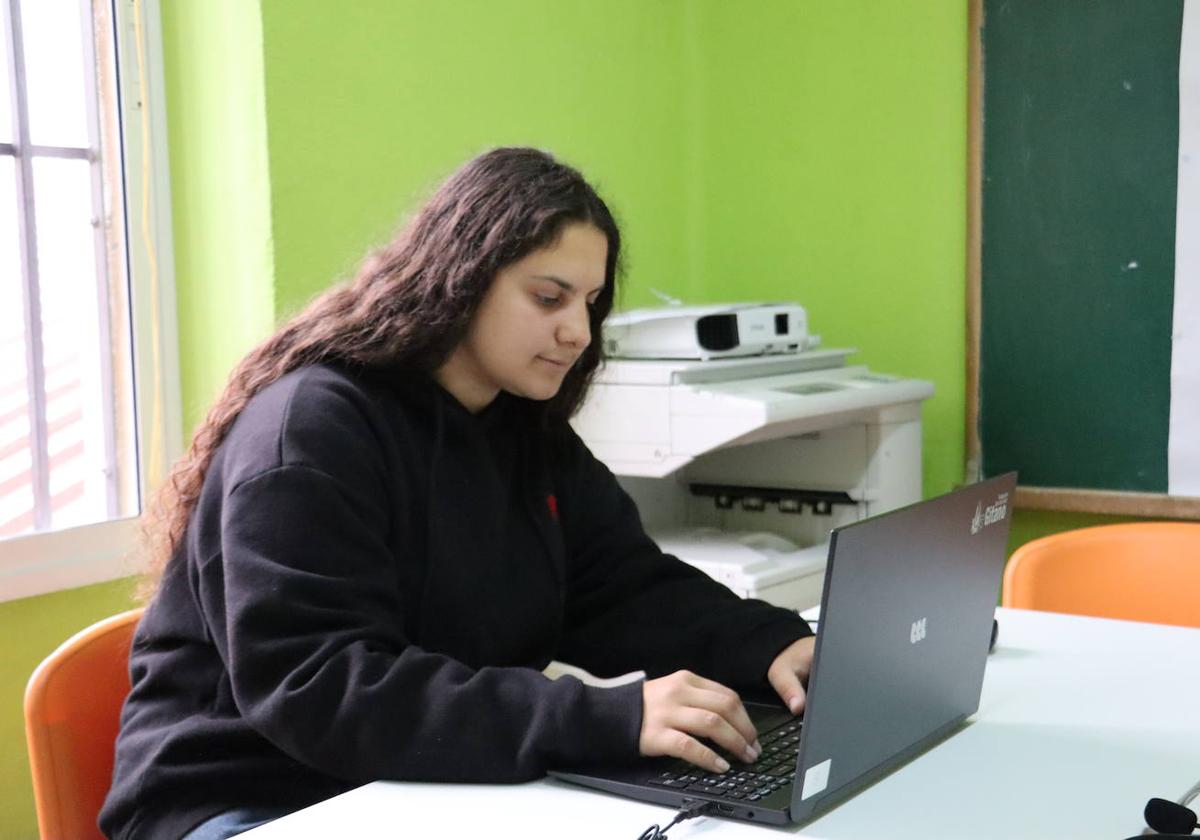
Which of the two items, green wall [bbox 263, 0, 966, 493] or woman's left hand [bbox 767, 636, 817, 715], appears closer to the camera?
woman's left hand [bbox 767, 636, 817, 715]

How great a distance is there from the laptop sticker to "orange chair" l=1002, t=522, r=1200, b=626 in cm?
101

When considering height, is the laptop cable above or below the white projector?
below

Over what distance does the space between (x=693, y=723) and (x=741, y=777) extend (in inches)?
2.3

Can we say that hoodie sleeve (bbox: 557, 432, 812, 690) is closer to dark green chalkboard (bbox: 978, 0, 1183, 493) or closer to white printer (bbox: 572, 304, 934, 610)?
white printer (bbox: 572, 304, 934, 610)

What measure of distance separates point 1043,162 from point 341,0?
1.48m

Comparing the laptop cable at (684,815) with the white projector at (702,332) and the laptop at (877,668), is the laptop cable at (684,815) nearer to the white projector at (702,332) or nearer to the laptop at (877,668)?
the laptop at (877,668)

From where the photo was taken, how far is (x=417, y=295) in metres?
1.36

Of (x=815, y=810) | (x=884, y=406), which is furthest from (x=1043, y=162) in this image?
(x=815, y=810)

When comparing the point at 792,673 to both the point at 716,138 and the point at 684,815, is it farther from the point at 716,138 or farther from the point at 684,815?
the point at 716,138

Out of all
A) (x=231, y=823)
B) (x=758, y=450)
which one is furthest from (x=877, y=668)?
(x=758, y=450)

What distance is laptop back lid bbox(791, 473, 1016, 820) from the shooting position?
0.94m

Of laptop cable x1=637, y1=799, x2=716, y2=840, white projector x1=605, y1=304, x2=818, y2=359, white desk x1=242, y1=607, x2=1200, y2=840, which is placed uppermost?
white projector x1=605, y1=304, x2=818, y2=359

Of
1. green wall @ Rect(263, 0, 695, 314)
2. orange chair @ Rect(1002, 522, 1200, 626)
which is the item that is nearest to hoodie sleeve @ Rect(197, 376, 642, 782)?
green wall @ Rect(263, 0, 695, 314)

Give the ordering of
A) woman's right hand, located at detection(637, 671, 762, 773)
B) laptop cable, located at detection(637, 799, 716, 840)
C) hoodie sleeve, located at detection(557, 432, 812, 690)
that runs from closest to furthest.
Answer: laptop cable, located at detection(637, 799, 716, 840), woman's right hand, located at detection(637, 671, 762, 773), hoodie sleeve, located at detection(557, 432, 812, 690)
